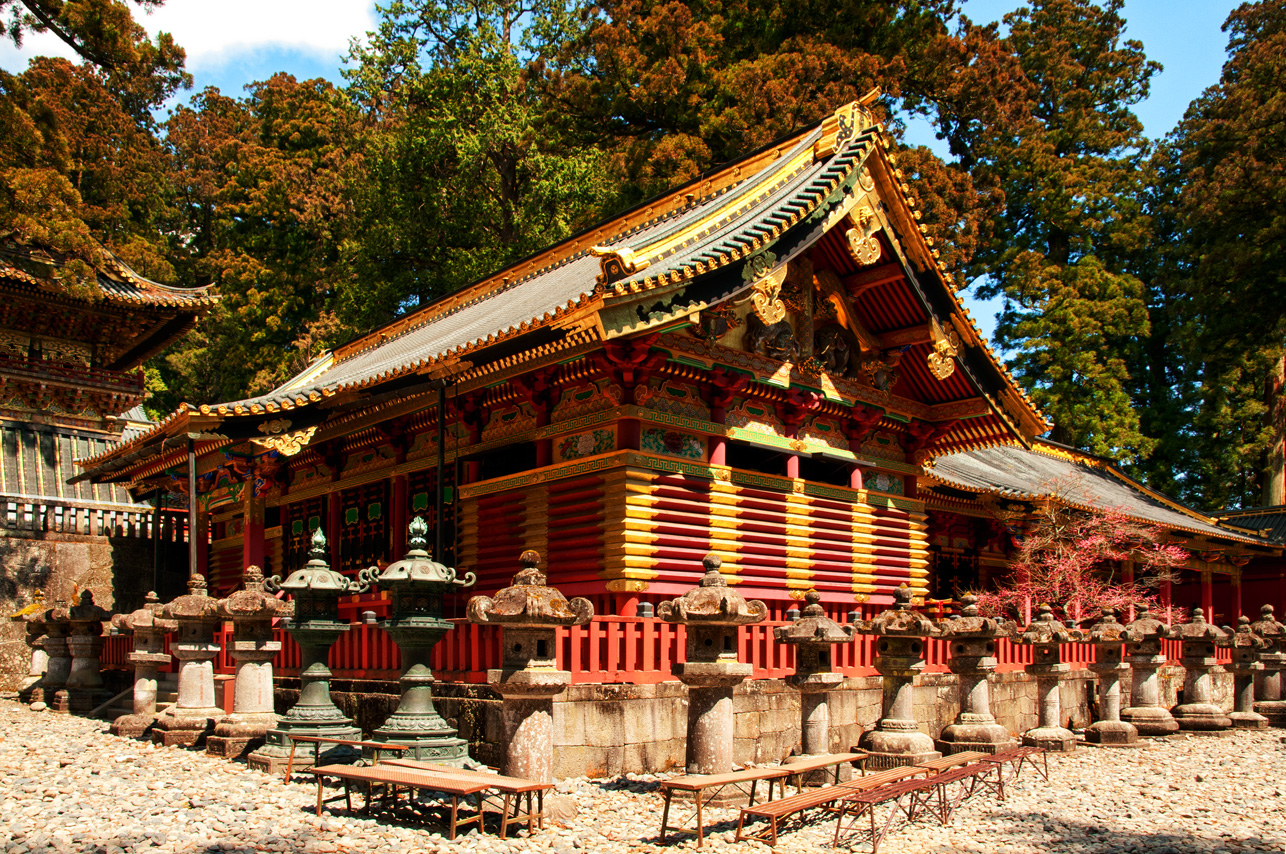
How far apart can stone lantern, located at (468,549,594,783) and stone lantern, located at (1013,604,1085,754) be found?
27.4 feet

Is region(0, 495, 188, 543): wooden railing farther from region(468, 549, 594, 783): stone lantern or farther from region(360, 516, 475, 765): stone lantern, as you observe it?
region(468, 549, 594, 783): stone lantern

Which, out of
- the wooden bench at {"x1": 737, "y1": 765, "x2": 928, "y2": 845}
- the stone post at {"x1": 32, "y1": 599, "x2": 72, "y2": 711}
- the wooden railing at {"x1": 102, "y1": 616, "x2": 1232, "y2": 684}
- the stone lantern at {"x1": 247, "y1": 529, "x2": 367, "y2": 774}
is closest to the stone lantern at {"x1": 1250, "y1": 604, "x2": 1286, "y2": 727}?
the wooden railing at {"x1": 102, "y1": 616, "x2": 1232, "y2": 684}

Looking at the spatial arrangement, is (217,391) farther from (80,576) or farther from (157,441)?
A: (157,441)

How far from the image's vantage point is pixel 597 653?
9633mm

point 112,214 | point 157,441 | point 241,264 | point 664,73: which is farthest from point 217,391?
point 157,441

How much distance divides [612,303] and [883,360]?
6950mm

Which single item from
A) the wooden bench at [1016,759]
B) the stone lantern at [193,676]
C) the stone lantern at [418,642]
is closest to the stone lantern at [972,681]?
the wooden bench at [1016,759]

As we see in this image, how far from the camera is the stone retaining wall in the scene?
368 inches

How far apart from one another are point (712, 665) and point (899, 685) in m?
3.24

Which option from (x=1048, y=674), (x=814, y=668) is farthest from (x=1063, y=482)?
(x=814, y=668)

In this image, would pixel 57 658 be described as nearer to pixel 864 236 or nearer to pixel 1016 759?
pixel 864 236

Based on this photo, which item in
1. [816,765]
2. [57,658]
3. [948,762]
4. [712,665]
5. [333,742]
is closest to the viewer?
[712,665]

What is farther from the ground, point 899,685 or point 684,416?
point 684,416

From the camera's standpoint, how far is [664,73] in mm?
32031
